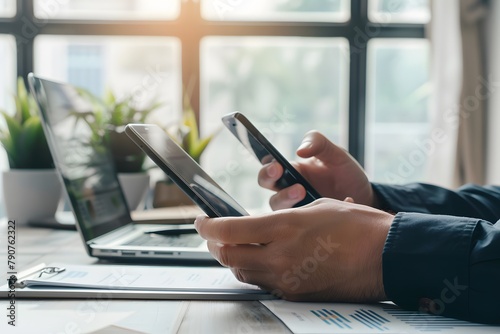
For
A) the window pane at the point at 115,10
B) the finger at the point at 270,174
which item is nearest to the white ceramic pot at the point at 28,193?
the finger at the point at 270,174

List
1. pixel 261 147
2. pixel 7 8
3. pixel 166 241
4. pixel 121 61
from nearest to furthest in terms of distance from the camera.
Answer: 1. pixel 261 147
2. pixel 166 241
3. pixel 7 8
4. pixel 121 61

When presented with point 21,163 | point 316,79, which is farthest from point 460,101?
point 21,163

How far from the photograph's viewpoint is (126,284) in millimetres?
660

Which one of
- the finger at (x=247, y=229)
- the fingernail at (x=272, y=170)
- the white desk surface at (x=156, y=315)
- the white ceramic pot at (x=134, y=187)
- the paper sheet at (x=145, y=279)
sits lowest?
the white ceramic pot at (x=134, y=187)

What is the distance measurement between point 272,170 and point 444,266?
0.41 m

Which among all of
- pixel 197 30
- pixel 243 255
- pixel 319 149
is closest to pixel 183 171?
pixel 243 255

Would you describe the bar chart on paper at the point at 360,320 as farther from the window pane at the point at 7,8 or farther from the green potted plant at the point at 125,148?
the window pane at the point at 7,8

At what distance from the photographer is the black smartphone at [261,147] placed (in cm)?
80

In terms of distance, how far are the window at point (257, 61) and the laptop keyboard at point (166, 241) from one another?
1528 mm

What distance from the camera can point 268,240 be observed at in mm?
582

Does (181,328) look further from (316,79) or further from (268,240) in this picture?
(316,79)

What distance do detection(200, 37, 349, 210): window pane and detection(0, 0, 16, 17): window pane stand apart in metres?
0.84

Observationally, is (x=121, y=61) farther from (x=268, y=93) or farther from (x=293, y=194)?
(x=293, y=194)

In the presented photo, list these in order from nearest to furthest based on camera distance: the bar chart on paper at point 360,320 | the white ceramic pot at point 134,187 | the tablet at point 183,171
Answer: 1. the bar chart on paper at point 360,320
2. the tablet at point 183,171
3. the white ceramic pot at point 134,187
